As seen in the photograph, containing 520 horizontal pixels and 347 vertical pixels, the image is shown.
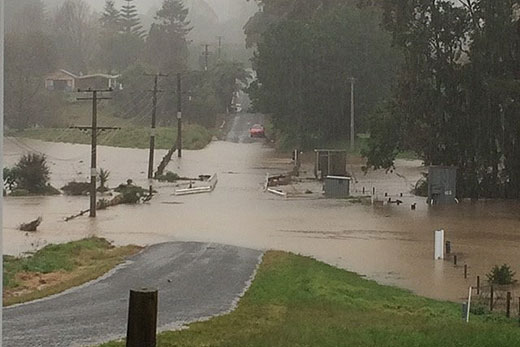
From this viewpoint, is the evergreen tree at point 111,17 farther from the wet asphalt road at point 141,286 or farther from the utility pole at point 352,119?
the wet asphalt road at point 141,286

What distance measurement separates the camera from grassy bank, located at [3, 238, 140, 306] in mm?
13281

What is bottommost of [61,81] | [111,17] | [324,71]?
[324,71]

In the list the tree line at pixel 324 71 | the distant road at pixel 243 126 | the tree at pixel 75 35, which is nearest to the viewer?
the tree line at pixel 324 71

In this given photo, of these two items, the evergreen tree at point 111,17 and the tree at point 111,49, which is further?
the evergreen tree at point 111,17

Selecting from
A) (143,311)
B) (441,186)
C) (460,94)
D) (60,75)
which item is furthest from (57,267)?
(60,75)

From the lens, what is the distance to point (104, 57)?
301 feet

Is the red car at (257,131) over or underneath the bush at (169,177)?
over

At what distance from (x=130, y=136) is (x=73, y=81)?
17.8m

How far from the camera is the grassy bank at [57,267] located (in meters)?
13.3

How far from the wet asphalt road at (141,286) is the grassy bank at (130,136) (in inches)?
1759

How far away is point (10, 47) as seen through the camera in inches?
2714

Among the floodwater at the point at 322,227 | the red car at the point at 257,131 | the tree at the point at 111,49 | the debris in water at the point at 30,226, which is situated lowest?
the debris in water at the point at 30,226

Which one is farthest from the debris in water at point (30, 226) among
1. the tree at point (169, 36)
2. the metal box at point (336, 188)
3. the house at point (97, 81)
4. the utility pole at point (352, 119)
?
the tree at point (169, 36)

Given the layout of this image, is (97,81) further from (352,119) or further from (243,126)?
(352,119)
